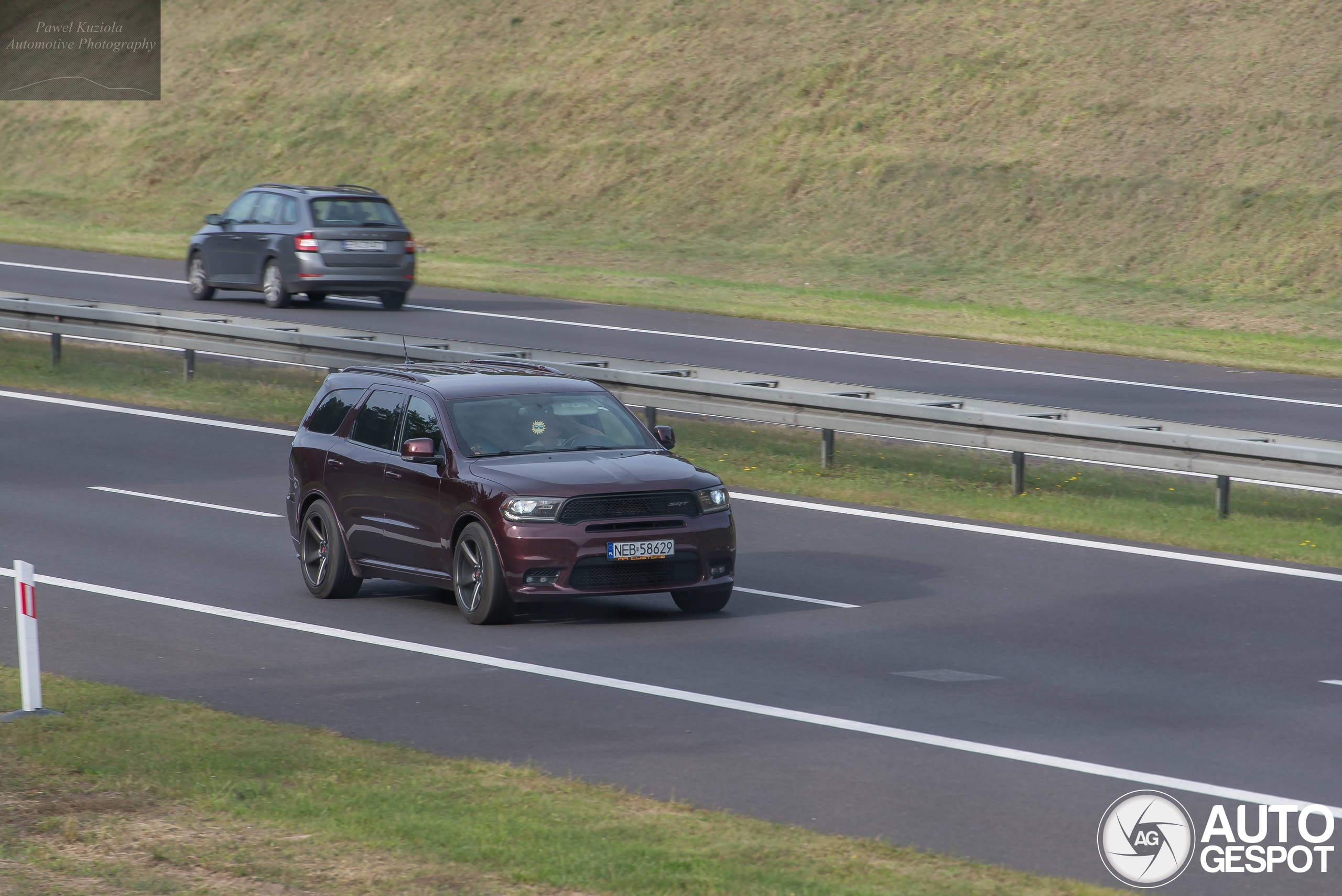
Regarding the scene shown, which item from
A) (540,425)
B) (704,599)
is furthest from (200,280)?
(704,599)

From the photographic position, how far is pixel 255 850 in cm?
744

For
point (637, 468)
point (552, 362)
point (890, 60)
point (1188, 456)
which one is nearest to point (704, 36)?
point (890, 60)

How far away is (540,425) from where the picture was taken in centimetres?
1321

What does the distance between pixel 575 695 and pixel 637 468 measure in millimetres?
2570

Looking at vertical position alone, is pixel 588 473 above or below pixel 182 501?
above

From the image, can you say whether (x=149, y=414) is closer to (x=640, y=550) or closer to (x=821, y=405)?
(x=821, y=405)

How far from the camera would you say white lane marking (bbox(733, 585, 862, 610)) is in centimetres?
1309

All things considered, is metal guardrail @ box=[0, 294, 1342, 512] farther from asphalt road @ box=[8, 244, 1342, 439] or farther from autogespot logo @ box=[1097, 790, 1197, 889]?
autogespot logo @ box=[1097, 790, 1197, 889]

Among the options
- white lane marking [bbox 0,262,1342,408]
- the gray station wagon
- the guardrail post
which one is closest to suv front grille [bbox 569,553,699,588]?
the guardrail post

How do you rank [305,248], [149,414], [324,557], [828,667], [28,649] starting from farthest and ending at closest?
[305,248], [149,414], [324,557], [828,667], [28,649]

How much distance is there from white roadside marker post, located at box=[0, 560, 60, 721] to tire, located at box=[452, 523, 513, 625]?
3.26 meters

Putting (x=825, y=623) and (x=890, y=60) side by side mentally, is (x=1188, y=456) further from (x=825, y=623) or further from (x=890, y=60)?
(x=890, y=60)

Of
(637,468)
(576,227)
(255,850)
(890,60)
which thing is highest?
(890,60)

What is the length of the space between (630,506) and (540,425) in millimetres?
1190
